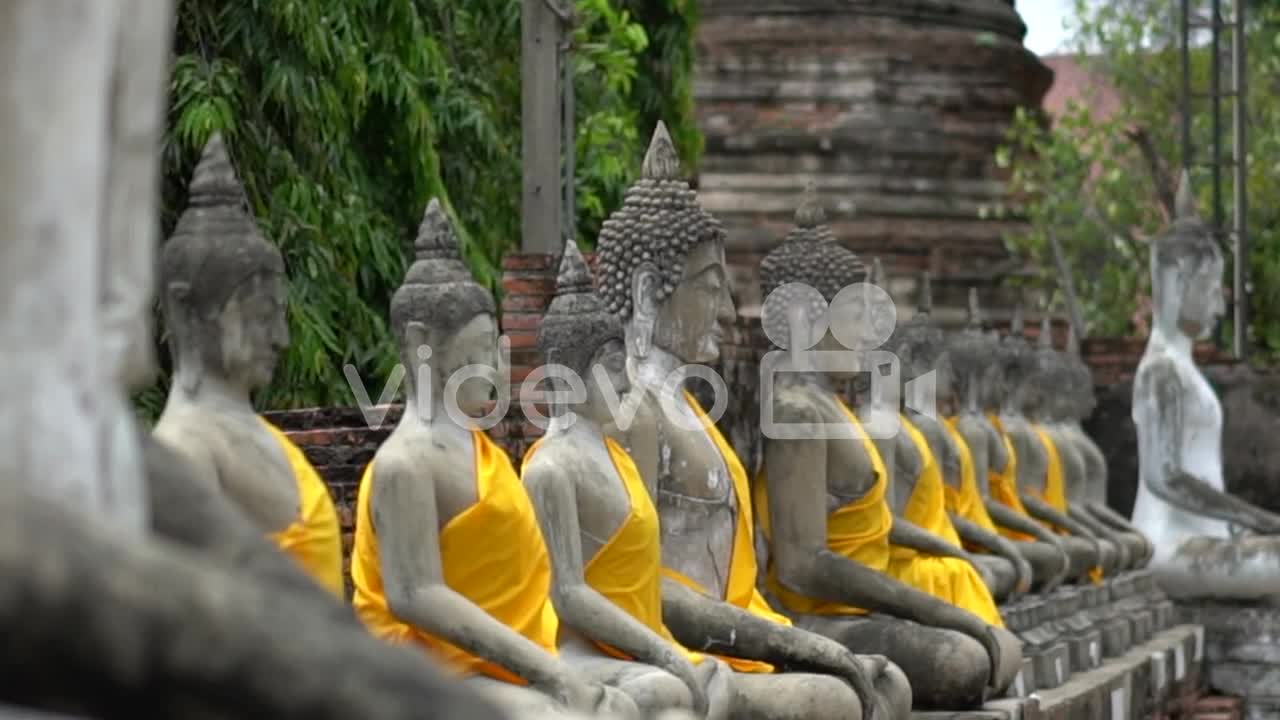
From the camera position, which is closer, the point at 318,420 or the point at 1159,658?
the point at 318,420

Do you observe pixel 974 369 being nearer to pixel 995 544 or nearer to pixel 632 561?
pixel 995 544

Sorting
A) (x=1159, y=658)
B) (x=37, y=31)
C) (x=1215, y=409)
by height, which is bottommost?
(x=1159, y=658)

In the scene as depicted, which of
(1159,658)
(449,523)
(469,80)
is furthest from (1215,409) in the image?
(449,523)

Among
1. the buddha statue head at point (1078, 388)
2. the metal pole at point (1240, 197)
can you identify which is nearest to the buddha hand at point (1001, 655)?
the buddha statue head at point (1078, 388)

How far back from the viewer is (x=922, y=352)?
37.7 ft

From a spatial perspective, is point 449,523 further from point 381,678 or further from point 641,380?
point 381,678

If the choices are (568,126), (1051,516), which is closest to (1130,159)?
(1051,516)

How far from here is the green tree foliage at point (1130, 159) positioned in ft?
68.2

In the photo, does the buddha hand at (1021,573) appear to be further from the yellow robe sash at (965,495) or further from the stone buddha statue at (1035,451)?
the stone buddha statue at (1035,451)

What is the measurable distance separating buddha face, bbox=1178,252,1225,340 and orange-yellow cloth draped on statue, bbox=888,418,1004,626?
4.88 metres

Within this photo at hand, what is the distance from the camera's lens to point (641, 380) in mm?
7793

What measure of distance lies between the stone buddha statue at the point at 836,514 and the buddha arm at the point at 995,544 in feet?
5.26

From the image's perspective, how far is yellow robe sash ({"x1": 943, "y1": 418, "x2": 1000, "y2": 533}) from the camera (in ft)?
37.4

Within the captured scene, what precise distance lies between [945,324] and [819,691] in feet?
48.0
